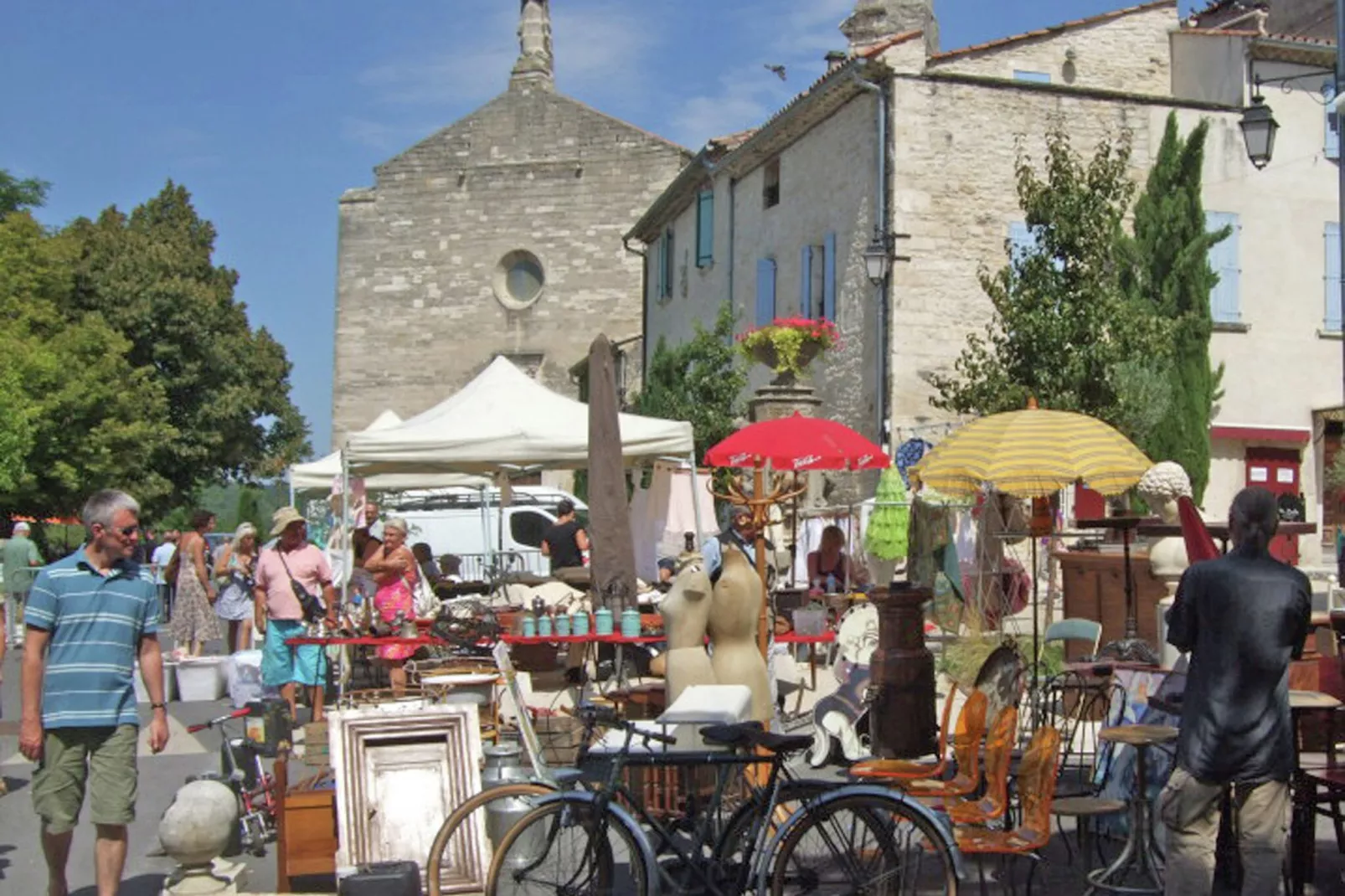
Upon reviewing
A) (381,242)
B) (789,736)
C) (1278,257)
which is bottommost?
(789,736)

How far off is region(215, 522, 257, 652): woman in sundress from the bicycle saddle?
9.55 m

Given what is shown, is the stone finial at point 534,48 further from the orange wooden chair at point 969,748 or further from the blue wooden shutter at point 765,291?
the orange wooden chair at point 969,748

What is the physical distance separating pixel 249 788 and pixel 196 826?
53.8 inches

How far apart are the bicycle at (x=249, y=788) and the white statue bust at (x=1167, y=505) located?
5010 mm

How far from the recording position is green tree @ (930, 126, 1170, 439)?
1655 cm

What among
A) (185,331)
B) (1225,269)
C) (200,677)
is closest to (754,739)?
(200,677)

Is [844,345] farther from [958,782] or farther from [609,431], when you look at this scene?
[958,782]

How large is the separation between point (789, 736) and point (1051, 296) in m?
12.0

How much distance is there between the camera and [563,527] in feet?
55.8

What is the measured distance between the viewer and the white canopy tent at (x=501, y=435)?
12.8m

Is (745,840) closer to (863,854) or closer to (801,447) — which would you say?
(863,854)

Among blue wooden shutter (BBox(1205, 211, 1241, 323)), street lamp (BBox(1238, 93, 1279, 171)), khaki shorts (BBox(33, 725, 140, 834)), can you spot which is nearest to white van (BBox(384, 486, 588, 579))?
blue wooden shutter (BBox(1205, 211, 1241, 323))

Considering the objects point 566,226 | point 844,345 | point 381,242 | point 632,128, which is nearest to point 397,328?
point 381,242

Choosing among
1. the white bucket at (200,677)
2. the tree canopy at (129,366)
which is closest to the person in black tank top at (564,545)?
Answer: the white bucket at (200,677)
